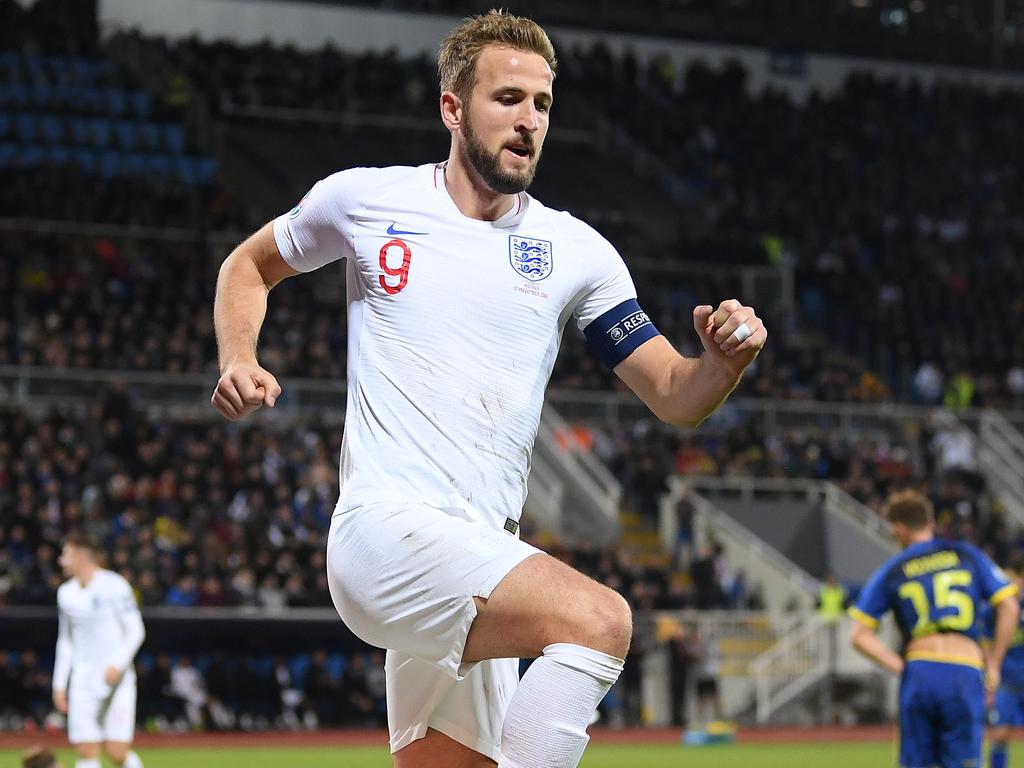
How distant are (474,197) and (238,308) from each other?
72cm

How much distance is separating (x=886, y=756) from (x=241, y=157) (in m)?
20.0

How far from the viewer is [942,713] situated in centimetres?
1006

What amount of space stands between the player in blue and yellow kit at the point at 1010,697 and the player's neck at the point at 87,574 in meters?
7.57

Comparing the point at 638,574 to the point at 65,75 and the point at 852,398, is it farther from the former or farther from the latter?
the point at 65,75

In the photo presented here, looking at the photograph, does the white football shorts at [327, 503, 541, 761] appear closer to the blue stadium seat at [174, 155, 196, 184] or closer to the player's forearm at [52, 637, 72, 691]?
the player's forearm at [52, 637, 72, 691]

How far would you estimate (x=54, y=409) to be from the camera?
23062 mm

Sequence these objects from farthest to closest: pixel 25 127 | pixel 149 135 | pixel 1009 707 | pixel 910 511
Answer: pixel 149 135 → pixel 25 127 → pixel 1009 707 → pixel 910 511

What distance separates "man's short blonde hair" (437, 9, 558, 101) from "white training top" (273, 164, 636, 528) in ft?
0.94

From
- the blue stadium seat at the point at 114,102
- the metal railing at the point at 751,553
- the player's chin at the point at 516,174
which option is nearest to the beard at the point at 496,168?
the player's chin at the point at 516,174

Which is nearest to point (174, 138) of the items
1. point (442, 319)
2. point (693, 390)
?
point (442, 319)

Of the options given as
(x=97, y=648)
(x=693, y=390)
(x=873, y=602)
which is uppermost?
(x=693, y=390)

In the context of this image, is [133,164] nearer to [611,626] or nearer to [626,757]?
[626,757]

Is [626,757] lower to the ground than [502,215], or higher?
lower

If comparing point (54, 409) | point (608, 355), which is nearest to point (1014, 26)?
point (54, 409)
